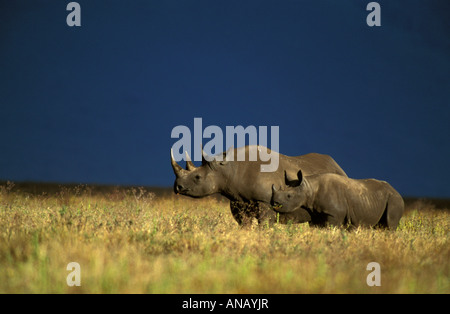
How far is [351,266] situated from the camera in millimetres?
5621

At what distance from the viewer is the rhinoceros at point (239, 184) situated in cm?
888

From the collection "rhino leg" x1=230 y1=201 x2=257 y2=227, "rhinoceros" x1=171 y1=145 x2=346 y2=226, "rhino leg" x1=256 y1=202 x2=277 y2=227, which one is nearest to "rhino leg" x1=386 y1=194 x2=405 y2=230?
"rhinoceros" x1=171 y1=145 x2=346 y2=226

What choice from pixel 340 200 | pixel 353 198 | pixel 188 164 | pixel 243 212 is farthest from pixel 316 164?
pixel 188 164

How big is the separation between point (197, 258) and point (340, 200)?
12.7ft

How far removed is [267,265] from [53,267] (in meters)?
2.33

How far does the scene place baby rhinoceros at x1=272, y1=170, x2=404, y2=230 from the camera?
8312 millimetres

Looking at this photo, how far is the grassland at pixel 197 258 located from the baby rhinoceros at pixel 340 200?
2.15 ft

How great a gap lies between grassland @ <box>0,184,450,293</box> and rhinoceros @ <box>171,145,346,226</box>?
109cm

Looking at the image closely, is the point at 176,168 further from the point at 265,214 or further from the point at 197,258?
the point at 197,258

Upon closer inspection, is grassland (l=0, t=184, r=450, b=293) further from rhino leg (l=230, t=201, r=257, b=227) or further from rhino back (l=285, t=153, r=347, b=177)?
rhino back (l=285, t=153, r=347, b=177)

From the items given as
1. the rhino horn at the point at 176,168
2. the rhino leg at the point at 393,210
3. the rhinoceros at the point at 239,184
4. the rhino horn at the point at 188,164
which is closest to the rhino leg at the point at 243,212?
the rhinoceros at the point at 239,184

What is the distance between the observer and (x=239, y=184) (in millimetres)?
9055
